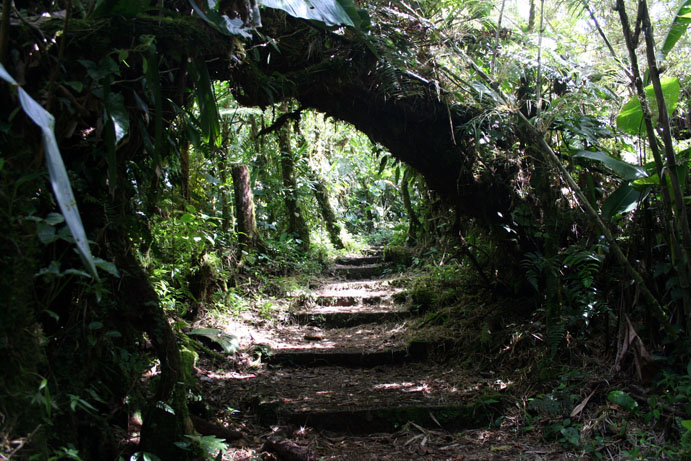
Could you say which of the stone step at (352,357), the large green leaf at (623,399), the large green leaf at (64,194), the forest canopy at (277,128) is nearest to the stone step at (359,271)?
the forest canopy at (277,128)

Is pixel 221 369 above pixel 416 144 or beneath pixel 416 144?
beneath

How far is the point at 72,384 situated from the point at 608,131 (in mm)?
3700

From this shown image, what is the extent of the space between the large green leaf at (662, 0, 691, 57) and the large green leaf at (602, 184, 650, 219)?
0.84 meters

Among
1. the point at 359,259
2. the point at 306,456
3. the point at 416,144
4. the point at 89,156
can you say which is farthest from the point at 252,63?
the point at 359,259

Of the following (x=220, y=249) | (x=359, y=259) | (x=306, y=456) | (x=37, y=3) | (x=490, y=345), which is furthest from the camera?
(x=359, y=259)

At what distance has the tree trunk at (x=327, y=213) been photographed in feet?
29.9

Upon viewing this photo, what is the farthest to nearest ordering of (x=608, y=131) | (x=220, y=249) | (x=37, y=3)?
(x=220, y=249)
(x=608, y=131)
(x=37, y=3)

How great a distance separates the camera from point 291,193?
8055 mm

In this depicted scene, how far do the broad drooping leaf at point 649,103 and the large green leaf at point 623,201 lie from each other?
1.21 ft

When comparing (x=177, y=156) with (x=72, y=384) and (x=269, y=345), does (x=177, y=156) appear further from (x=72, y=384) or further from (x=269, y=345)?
(x=269, y=345)

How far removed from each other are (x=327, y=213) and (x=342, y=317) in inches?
A: 169

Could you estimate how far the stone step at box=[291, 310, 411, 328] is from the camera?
5.08 meters

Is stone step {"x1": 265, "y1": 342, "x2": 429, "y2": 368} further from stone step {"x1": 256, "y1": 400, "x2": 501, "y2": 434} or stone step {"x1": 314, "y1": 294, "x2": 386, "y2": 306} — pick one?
stone step {"x1": 314, "y1": 294, "x2": 386, "y2": 306}

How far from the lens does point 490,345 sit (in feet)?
12.2
